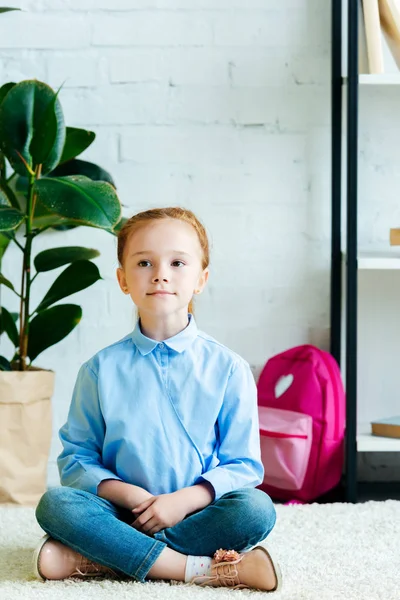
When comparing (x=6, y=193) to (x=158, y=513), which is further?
(x=6, y=193)

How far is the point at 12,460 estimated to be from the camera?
1988mm

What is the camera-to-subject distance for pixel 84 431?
4.83 ft

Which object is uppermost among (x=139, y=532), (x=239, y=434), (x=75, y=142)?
(x=75, y=142)

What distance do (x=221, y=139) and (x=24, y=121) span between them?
22.7 inches

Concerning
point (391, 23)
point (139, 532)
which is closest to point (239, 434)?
point (139, 532)

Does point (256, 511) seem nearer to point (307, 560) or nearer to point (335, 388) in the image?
point (307, 560)

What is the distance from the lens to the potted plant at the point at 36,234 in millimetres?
→ 1853

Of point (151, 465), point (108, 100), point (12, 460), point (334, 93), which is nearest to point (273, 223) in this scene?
point (334, 93)

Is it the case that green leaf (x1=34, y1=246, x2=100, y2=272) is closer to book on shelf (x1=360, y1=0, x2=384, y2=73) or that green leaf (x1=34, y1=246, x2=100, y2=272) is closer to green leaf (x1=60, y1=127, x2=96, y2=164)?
green leaf (x1=60, y1=127, x2=96, y2=164)

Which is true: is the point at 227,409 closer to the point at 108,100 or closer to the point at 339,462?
the point at 339,462

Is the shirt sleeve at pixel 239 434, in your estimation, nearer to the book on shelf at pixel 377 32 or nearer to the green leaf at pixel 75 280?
the green leaf at pixel 75 280

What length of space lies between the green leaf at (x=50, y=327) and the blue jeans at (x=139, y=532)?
2.25 ft

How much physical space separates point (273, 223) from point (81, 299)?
53 centimetres

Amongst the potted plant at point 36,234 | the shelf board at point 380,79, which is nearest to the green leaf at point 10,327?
the potted plant at point 36,234
